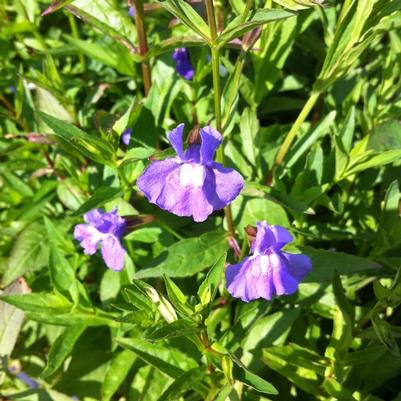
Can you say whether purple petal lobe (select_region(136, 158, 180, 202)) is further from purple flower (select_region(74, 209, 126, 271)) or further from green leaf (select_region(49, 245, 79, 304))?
green leaf (select_region(49, 245, 79, 304))

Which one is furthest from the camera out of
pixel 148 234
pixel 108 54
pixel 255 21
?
pixel 108 54

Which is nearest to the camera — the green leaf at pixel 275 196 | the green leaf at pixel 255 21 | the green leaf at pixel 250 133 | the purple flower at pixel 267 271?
the green leaf at pixel 255 21

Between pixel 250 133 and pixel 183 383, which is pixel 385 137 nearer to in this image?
pixel 250 133

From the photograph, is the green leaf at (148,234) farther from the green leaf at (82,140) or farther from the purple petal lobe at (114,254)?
the green leaf at (82,140)

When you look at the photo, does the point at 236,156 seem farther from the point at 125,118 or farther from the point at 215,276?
the point at 215,276

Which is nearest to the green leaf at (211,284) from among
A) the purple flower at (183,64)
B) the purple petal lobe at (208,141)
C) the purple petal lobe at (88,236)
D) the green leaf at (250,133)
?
the purple petal lobe at (208,141)

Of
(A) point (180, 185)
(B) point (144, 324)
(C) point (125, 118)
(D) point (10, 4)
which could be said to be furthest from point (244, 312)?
(D) point (10, 4)

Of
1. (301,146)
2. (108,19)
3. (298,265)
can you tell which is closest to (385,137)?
(301,146)

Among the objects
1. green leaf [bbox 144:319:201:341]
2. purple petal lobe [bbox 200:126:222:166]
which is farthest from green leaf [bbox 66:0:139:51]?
green leaf [bbox 144:319:201:341]
